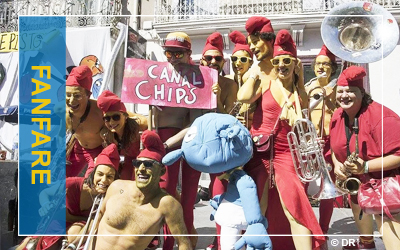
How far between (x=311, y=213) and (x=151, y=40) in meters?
7.63

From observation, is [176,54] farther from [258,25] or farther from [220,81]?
[258,25]

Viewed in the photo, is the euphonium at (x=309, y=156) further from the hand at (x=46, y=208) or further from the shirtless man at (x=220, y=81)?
the hand at (x=46, y=208)

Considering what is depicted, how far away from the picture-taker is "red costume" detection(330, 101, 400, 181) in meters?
2.78

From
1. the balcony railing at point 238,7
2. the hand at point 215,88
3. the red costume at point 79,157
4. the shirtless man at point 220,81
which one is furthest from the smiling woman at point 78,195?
the balcony railing at point 238,7

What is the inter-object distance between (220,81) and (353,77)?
4.06 ft

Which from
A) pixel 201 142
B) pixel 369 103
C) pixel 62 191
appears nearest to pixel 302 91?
pixel 369 103

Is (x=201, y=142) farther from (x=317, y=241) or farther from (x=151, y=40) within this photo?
(x=151, y=40)

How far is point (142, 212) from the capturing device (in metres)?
2.88

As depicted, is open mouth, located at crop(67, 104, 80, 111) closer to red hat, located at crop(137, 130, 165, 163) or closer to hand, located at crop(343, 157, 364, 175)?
red hat, located at crop(137, 130, 165, 163)

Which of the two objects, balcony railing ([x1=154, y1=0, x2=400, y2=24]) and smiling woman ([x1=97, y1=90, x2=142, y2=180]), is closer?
smiling woman ([x1=97, y1=90, x2=142, y2=180])

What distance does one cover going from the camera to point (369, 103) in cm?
300

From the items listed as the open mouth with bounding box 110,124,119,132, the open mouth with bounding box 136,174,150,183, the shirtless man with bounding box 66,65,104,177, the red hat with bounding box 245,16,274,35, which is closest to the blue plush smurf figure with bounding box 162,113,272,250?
the open mouth with bounding box 136,174,150,183

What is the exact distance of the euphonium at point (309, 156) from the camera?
9.73 ft

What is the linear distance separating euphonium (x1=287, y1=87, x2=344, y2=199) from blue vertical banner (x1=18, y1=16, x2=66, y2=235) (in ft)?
6.14
